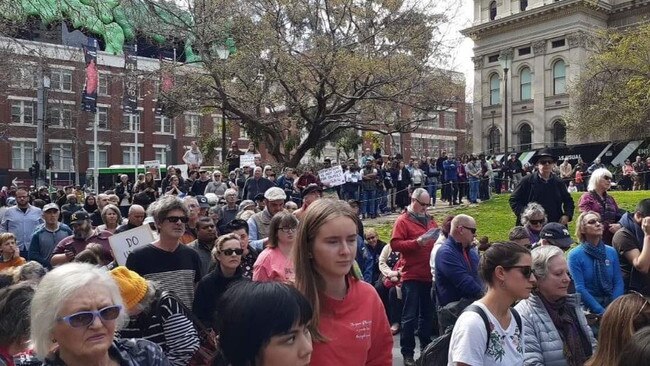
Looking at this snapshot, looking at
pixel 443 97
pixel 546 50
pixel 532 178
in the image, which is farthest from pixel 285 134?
pixel 546 50

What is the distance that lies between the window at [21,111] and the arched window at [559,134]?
41607mm

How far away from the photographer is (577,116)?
35.8m

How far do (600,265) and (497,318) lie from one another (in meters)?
2.61

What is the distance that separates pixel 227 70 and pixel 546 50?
34788 mm

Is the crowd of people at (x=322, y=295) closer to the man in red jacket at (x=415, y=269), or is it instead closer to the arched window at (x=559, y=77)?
the man in red jacket at (x=415, y=269)

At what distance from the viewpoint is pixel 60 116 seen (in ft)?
153

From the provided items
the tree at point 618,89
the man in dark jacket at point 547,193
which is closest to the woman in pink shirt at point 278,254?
the man in dark jacket at point 547,193

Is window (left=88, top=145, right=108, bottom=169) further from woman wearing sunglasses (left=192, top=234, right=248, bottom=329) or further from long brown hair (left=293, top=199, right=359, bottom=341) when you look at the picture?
long brown hair (left=293, top=199, right=359, bottom=341)

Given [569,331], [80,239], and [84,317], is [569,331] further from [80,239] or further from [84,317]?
[80,239]

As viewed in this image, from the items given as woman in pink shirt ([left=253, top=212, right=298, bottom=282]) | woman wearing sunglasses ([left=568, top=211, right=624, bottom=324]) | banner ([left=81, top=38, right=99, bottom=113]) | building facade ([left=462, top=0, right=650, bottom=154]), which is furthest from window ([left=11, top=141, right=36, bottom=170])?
woman wearing sunglasses ([left=568, top=211, right=624, bottom=324])

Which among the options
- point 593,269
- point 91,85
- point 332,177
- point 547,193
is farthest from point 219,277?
point 91,85

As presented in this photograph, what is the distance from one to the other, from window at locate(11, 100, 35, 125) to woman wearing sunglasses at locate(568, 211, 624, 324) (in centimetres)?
5041

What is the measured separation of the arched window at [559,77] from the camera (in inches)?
1880

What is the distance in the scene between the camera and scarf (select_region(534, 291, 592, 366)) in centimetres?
389
